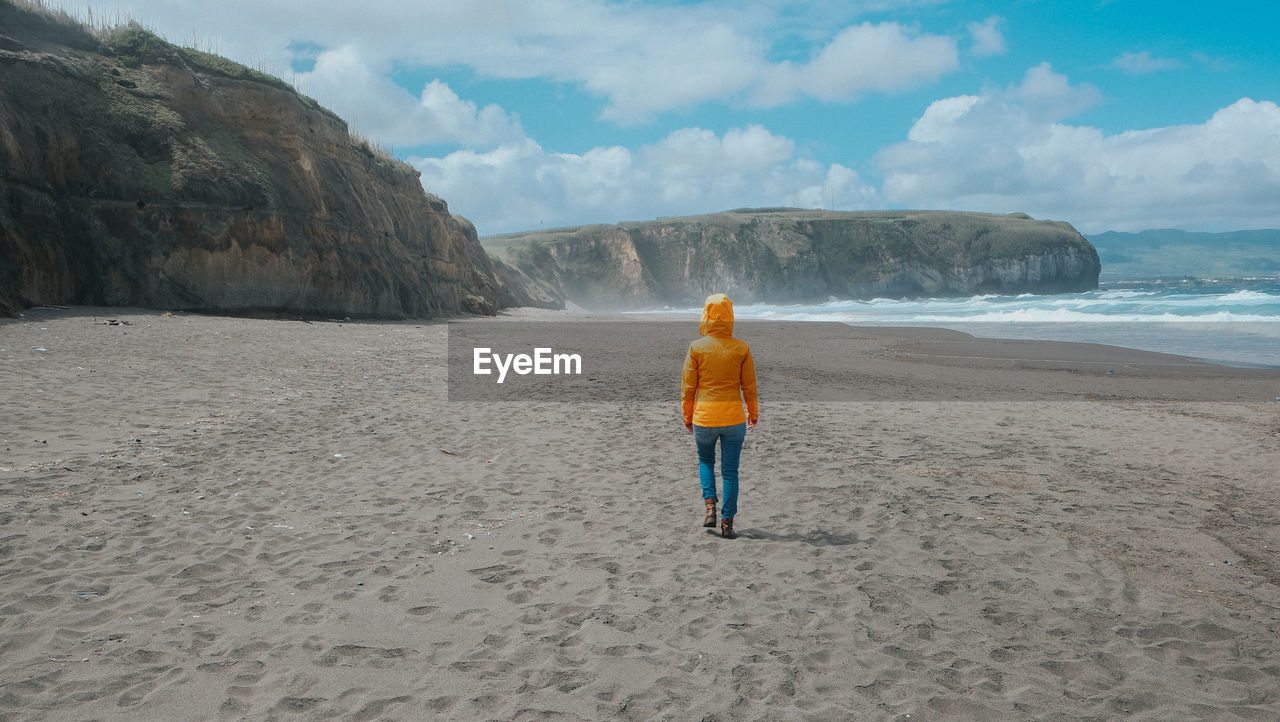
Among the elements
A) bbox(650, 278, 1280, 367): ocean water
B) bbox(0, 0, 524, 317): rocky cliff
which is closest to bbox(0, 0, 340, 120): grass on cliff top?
bbox(0, 0, 524, 317): rocky cliff

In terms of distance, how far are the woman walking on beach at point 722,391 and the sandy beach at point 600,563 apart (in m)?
0.58

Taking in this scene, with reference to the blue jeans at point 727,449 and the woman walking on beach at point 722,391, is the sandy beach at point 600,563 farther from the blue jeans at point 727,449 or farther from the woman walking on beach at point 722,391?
the woman walking on beach at point 722,391

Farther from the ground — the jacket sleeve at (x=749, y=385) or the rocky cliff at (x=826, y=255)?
the rocky cliff at (x=826, y=255)

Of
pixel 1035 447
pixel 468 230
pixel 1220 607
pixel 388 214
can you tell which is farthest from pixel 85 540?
pixel 468 230

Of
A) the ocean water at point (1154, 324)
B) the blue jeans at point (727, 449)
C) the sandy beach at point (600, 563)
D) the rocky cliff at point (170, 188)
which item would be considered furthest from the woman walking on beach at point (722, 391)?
the ocean water at point (1154, 324)

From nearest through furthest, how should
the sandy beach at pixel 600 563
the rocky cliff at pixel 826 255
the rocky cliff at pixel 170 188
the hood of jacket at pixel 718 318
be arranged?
the sandy beach at pixel 600 563
the hood of jacket at pixel 718 318
the rocky cliff at pixel 170 188
the rocky cliff at pixel 826 255

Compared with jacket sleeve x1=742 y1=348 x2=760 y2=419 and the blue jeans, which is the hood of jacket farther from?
the blue jeans

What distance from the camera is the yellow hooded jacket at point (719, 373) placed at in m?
5.43

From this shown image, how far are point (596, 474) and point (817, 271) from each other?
9523 cm

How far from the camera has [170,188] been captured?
20.8m

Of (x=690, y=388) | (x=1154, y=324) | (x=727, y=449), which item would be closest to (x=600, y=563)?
(x=727, y=449)

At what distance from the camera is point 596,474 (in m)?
7.17

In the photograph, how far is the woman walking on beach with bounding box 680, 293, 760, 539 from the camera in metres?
5.43

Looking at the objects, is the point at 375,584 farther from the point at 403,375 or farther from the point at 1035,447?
the point at 403,375
